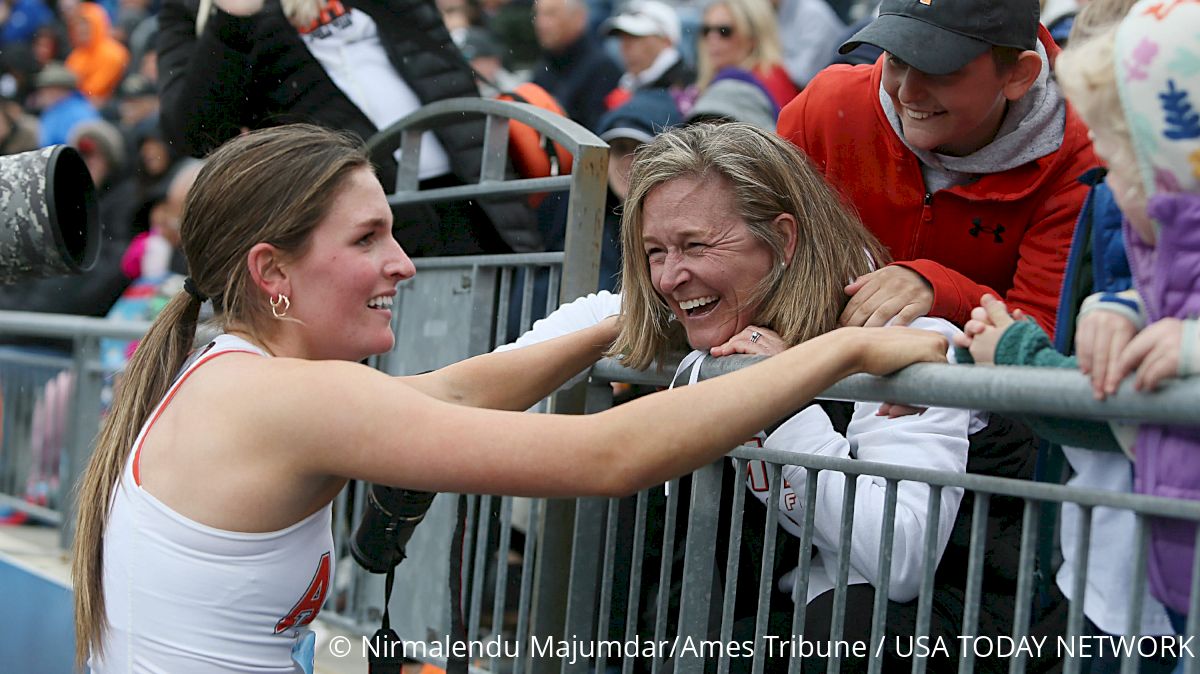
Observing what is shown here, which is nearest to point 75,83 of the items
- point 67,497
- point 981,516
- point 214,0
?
point 67,497

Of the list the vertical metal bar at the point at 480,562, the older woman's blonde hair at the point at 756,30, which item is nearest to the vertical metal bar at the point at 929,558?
the vertical metal bar at the point at 480,562

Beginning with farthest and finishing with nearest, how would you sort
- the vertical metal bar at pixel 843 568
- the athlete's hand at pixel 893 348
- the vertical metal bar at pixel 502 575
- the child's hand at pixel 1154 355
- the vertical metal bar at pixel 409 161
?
the vertical metal bar at pixel 409 161
the vertical metal bar at pixel 502 575
the vertical metal bar at pixel 843 568
the athlete's hand at pixel 893 348
the child's hand at pixel 1154 355

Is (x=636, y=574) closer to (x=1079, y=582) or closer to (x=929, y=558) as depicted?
(x=929, y=558)

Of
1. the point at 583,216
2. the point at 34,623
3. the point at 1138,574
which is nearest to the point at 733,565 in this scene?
the point at 1138,574

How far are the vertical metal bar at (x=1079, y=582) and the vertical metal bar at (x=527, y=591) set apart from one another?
1508mm

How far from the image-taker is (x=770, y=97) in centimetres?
568

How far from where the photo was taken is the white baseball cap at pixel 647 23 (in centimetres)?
693

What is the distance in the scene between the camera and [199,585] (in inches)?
99.7

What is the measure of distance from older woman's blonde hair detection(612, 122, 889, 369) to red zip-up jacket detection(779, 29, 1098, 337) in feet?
0.49

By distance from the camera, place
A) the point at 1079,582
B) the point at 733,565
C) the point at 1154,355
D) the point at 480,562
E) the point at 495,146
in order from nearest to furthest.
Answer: the point at 1154,355
the point at 1079,582
the point at 733,565
the point at 480,562
the point at 495,146

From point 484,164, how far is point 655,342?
128cm

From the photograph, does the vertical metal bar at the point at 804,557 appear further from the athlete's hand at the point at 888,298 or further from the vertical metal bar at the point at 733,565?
the athlete's hand at the point at 888,298

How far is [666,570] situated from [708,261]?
65 centimetres

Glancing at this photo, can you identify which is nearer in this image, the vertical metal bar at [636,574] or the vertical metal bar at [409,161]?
the vertical metal bar at [636,574]
